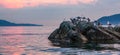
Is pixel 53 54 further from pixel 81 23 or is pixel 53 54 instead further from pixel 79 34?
pixel 81 23

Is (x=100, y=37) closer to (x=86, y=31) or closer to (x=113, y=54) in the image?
(x=86, y=31)

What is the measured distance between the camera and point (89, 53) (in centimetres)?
6109

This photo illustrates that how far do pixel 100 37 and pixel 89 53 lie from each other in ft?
Result: 111

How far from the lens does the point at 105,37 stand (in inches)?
3688

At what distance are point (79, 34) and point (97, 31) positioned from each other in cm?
433

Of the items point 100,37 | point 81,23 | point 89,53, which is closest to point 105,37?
point 100,37

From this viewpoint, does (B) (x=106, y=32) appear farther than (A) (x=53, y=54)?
Yes

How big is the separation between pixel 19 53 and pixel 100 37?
1520 inches

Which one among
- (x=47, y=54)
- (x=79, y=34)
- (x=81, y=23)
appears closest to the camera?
(x=47, y=54)

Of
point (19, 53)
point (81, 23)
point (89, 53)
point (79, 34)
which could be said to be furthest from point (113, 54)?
point (81, 23)

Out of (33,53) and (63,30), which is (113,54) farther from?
(63,30)

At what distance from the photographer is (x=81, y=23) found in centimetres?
10250

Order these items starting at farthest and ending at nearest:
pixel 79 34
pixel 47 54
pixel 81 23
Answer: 1. pixel 81 23
2. pixel 79 34
3. pixel 47 54

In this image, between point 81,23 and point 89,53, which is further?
point 81,23
